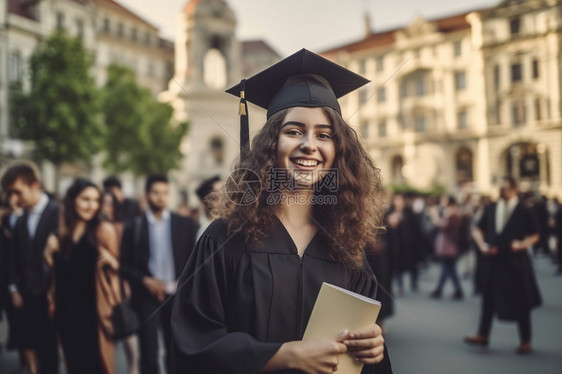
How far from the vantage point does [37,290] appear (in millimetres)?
4801

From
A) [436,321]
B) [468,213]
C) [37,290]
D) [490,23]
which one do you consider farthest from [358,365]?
[468,213]

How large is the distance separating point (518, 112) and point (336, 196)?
7.41 meters

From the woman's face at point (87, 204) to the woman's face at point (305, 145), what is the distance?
298cm

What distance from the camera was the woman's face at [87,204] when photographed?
4426mm

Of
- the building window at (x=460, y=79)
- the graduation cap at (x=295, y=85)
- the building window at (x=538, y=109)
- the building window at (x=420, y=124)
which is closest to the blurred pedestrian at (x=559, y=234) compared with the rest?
the building window at (x=538, y=109)

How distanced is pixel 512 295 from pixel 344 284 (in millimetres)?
4885

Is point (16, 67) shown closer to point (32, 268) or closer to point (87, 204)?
point (32, 268)

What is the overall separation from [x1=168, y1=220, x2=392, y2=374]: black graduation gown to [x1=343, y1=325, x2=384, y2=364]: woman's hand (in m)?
0.22

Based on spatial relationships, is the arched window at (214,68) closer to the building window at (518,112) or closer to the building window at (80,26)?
the building window at (80,26)

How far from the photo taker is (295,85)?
2176 mm

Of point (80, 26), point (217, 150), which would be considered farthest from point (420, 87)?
point (80, 26)

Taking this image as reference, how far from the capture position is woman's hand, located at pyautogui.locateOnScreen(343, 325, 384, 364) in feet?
5.67

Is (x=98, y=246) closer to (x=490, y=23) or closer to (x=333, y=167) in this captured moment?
(x=333, y=167)

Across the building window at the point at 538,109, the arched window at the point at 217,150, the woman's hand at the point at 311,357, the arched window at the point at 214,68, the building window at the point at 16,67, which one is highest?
the arched window at the point at 214,68
